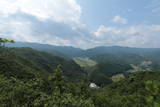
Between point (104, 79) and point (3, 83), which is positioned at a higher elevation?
point (3, 83)

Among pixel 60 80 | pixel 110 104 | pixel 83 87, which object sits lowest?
pixel 110 104

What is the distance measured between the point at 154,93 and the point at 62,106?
639 cm

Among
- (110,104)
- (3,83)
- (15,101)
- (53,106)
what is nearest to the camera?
(53,106)

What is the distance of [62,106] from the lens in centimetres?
906

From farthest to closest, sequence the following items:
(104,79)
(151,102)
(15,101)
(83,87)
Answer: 1. (104,79)
2. (83,87)
3. (15,101)
4. (151,102)

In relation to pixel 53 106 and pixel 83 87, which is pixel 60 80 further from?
pixel 53 106

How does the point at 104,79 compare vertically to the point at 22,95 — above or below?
below

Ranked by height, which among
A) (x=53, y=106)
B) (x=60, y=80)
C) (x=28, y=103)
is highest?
(x=53, y=106)

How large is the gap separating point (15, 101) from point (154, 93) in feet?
33.7

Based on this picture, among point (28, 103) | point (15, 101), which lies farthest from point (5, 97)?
point (28, 103)

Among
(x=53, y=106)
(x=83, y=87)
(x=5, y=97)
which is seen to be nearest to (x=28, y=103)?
(x=5, y=97)

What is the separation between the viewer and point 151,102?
504 cm

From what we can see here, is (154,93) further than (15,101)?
No

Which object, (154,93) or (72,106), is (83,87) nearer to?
(72,106)
